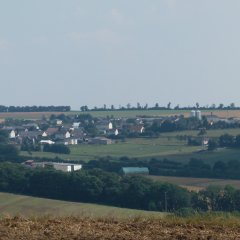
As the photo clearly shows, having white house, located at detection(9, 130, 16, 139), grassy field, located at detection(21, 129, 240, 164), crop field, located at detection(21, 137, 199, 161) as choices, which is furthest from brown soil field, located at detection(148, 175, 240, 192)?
white house, located at detection(9, 130, 16, 139)

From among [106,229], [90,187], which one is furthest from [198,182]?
[106,229]

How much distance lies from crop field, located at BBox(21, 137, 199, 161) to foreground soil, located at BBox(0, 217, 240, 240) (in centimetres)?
4454

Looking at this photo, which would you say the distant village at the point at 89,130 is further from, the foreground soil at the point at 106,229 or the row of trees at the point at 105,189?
the foreground soil at the point at 106,229

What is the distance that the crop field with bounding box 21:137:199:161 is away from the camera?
185 ft

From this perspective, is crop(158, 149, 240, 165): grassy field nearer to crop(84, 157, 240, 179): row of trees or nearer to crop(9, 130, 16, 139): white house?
crop(84, 157, 240, 179): row of trees

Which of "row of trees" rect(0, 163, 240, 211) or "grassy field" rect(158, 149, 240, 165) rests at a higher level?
"row of trees" rect(0, 163, 240, 211)

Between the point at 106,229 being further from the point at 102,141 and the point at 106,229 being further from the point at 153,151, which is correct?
the point at 102,141

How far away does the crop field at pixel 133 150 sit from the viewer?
5650 cm

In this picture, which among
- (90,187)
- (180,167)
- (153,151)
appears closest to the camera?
(90,187)

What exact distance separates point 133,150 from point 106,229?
52844mm

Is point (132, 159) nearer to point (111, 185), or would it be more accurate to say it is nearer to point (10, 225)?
point (111, 185)

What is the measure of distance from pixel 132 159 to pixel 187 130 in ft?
84.4

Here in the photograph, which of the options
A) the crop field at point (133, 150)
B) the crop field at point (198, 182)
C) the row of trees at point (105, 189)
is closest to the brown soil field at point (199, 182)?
the crop field at point (198, 182)

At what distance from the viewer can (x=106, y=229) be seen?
28.3ft
